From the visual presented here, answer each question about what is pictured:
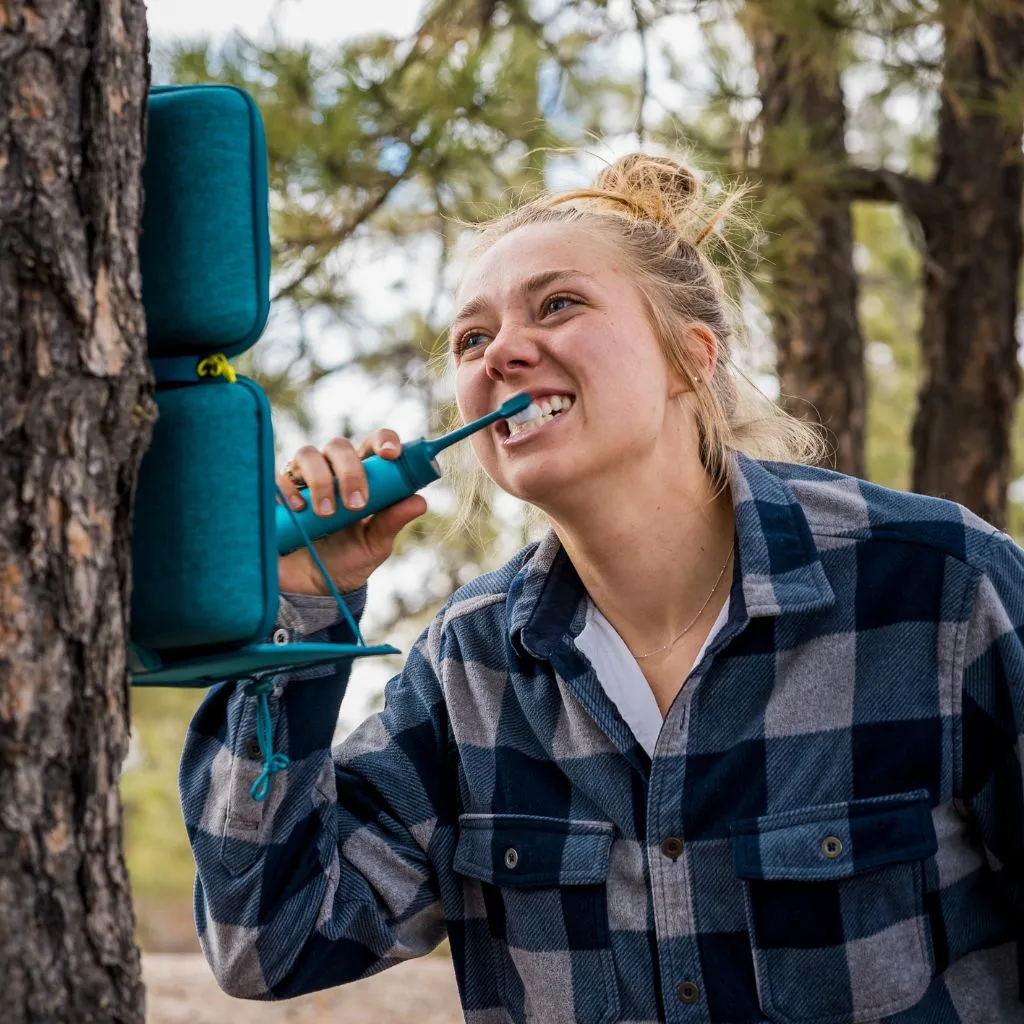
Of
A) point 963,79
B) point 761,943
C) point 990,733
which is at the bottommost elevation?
point 761,943

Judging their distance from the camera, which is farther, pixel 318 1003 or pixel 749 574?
pixel 318 1003

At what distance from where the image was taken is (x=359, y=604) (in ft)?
5.38

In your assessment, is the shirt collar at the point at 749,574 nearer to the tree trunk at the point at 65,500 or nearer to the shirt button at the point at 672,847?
the shirt button at the point at 672,847

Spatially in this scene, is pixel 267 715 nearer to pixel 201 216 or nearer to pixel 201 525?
pixel 201 525

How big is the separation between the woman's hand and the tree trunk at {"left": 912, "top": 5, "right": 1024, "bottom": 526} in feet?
7.67

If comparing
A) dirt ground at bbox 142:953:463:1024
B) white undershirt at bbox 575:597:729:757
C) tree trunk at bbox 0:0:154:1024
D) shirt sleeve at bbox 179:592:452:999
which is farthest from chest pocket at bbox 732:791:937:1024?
dirt ground at bbox 142:953:463:1024

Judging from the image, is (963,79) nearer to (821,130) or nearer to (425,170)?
(821,130)

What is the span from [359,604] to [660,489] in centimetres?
42

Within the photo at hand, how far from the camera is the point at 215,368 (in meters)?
1.21

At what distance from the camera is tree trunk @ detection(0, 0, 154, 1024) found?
100cm

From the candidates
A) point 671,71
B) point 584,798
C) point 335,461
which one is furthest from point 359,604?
point 671,71

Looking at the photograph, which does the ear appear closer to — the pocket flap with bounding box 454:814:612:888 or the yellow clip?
the pocket flap with bounding box 454:814:612:888

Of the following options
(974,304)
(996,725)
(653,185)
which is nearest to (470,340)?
(653,185)

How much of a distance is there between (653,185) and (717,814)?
3.03 feet
